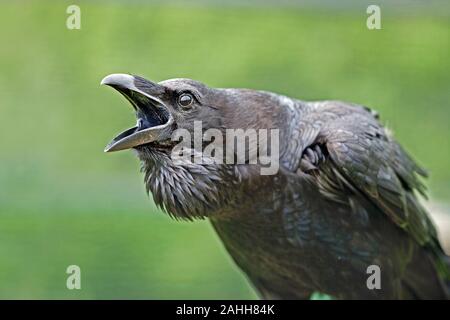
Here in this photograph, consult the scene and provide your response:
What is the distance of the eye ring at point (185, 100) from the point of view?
1379mm

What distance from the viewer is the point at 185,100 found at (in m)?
1.38

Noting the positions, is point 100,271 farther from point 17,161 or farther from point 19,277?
point 17,161

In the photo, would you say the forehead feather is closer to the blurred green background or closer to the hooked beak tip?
the hooked beak tip

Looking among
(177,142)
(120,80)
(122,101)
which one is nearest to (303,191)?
(177,142)

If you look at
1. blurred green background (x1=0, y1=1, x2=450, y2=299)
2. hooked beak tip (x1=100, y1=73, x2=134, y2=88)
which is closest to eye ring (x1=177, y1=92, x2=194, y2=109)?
hooked beak tip (x1=100, y1=73, x2=134, y2=88)

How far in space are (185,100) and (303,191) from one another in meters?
0.35

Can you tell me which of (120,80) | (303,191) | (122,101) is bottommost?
(303,191)

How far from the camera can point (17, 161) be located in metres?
2.58

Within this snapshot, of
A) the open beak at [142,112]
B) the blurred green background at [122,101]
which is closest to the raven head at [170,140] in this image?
the open beak at [142,112]

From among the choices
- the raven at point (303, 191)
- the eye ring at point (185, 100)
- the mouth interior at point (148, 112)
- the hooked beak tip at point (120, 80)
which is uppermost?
the hooked beak tip at point (120, 80)

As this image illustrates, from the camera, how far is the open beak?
4.25ft

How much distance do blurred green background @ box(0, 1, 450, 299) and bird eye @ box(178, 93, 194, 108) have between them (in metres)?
0.92

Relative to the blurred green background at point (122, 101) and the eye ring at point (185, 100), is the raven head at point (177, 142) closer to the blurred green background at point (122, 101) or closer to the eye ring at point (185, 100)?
the eye ring at point (185, 100)

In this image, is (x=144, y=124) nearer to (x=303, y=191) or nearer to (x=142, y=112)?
(x=142, y=112)
